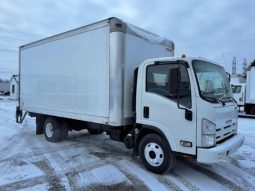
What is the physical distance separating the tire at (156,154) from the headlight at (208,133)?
84cm

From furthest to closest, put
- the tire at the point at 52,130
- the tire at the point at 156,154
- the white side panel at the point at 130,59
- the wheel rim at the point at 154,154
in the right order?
the tire at the point at 52,130 → the white side panel at the point at 130,59 → the wheel rim at the point at 154,154 → the tire at the point at 156,154

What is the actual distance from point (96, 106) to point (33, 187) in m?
2.47

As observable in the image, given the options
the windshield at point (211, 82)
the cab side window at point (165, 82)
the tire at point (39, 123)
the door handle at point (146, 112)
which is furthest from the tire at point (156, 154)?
the tire at point (39, 123)

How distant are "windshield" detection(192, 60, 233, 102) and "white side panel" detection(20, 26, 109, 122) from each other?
7.08ft

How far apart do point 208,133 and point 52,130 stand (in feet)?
18.5

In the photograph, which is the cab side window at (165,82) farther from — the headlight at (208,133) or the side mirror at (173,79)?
the headlight at (208,133)

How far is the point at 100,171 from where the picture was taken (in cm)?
599

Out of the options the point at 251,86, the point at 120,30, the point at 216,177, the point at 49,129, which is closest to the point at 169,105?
the point at 216,177

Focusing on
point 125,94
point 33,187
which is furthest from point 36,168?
point 125,94

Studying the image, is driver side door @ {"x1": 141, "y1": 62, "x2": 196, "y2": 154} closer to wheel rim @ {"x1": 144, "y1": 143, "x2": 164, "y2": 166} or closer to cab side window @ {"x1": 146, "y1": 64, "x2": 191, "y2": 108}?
cab side window @ {"x1": 146, "y1": 64, "x2": 191, "y2": 108}

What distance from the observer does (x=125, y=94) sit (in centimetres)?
630

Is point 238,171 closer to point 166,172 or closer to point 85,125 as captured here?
point 166,172

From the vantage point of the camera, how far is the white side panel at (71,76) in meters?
6.62

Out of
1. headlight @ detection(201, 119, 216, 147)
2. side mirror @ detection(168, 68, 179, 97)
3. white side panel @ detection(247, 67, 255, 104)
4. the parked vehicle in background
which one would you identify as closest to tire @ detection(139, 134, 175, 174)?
headlight @ detection(201, 119, 216, 147)
